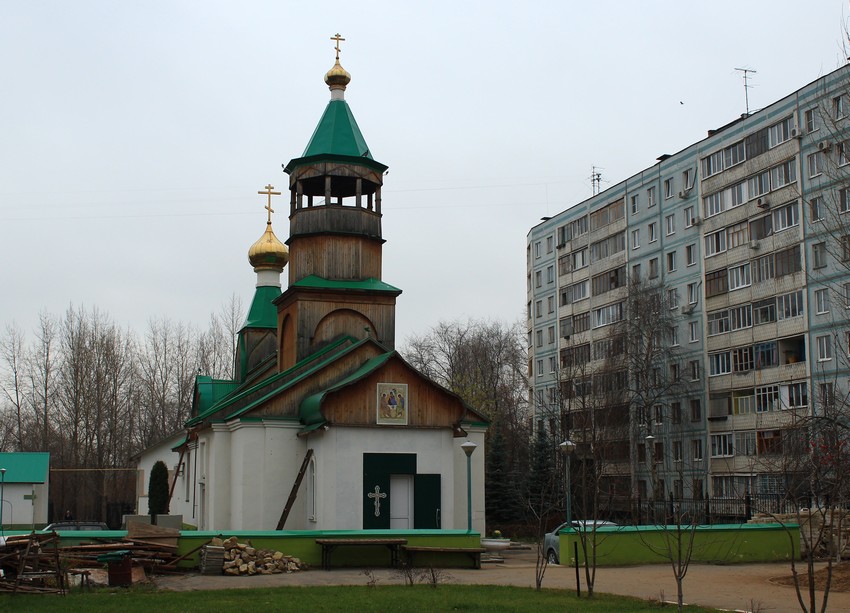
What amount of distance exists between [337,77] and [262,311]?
13458mm

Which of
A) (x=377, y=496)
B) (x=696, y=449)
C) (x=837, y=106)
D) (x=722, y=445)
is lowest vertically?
(x=377, y=496)

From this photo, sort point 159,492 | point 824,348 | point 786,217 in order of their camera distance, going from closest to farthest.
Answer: point 824,348 < point 786,217 < point 159,492

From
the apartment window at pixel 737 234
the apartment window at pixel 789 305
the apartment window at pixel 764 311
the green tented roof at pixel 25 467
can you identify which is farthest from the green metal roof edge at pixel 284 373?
the apartment window at pixel 737 234

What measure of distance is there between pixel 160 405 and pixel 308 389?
38.1 metres

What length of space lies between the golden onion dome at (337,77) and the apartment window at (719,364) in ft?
71.2

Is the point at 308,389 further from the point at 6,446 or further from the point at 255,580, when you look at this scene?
the point at 6,446

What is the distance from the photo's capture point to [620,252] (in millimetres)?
52031

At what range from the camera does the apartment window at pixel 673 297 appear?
4725 cm

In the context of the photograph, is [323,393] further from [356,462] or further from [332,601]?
[332,601]

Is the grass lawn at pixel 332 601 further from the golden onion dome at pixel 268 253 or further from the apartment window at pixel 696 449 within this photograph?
the apartment window at pixel 696 449

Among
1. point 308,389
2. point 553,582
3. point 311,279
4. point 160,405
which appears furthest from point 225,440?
point 160,405

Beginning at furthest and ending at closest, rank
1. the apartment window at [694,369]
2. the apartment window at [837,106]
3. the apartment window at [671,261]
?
the apartment window at [671,261], the apartment window at [694,369], the apartment window at [837,106]

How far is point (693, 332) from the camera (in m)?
46.2

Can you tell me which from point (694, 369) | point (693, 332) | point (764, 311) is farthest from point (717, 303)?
point (694, 369)
